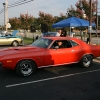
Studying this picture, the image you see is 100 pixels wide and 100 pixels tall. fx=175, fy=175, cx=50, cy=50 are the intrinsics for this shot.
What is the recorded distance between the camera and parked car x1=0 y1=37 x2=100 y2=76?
18.8 ft

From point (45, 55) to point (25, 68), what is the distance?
85cm

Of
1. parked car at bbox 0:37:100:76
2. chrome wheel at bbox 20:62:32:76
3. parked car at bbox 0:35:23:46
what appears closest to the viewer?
parked car at bbox 0:37:100:76

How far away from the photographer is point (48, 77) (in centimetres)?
600

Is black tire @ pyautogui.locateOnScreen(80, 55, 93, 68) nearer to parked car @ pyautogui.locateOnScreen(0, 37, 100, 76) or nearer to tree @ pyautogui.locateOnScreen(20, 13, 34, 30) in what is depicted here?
parked car @ pyautogui.locateOnScreen(0, 37, 100, 76)

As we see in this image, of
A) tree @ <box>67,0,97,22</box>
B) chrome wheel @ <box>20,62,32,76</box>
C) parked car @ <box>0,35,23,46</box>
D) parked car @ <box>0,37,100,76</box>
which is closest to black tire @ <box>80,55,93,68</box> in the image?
parked car @ <box>0,37,100,76</box>

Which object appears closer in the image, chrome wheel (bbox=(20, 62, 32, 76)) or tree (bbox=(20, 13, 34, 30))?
chrome wheel (bbox=(20, 62, 32, 76))

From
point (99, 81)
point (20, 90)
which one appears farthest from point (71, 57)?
point (20, 90)

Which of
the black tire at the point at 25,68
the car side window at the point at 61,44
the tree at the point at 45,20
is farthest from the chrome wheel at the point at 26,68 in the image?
the tree at the point at 45,20

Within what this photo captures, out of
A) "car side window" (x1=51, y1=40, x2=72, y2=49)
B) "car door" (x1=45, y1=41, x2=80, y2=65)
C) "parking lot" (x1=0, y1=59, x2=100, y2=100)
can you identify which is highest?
"car side window" (x1=51, y1=40, x2=72, y2=49)

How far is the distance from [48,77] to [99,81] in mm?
1690

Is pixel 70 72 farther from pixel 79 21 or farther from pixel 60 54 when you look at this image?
pixel 79 21

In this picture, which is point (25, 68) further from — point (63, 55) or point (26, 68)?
point (63, 55)

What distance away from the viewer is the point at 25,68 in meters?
5.94

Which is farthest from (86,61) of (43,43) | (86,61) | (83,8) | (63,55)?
(83,8)
